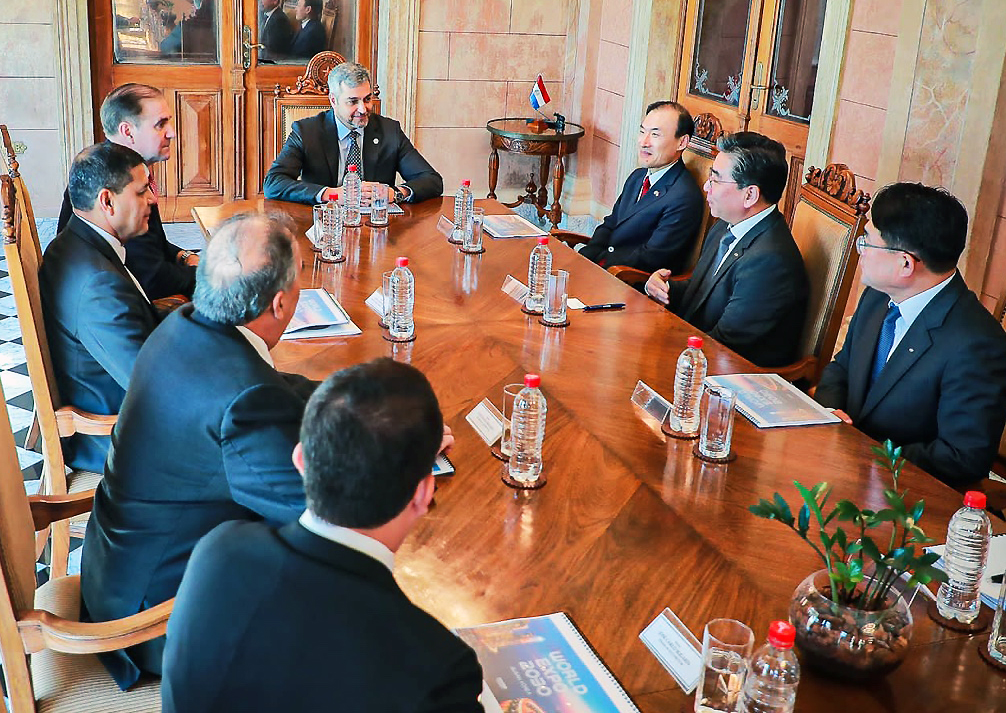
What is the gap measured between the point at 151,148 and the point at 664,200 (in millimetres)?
2029

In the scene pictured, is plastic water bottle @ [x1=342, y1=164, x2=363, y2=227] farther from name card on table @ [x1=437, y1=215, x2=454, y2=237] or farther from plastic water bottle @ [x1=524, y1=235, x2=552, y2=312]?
plastic water bottle @ [x1=524, y1=235, x2=552, y2=312]

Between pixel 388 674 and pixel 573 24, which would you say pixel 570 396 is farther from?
pixel 573 24

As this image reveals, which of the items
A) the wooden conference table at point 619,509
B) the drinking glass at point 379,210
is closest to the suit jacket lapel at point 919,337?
the wooden conference table at point 619,509

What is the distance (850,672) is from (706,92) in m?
5.05

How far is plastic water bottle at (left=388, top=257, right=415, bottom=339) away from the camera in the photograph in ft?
9.39

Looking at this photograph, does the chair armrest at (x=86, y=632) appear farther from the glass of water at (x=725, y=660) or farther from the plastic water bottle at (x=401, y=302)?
the plastic water bottle at (x=401, y=302)

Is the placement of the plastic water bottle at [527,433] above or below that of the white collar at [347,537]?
below

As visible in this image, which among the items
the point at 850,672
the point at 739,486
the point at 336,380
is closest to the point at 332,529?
the point at 336,380

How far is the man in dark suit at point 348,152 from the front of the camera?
15.0ft

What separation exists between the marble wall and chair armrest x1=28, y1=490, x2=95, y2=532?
4.87m

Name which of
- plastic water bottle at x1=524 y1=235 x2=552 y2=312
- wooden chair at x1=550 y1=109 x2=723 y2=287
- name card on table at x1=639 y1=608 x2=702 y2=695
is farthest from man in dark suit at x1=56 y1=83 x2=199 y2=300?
name card on table at x1=639 y1=608 x2=702 y2=695

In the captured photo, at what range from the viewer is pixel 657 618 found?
5.61 ft

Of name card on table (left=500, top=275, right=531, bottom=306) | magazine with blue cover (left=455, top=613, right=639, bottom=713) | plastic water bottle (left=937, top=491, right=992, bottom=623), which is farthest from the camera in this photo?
name card on table (left=500, top=275, right=531, bottom=306)

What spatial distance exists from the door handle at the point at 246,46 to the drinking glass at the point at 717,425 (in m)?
5.24
